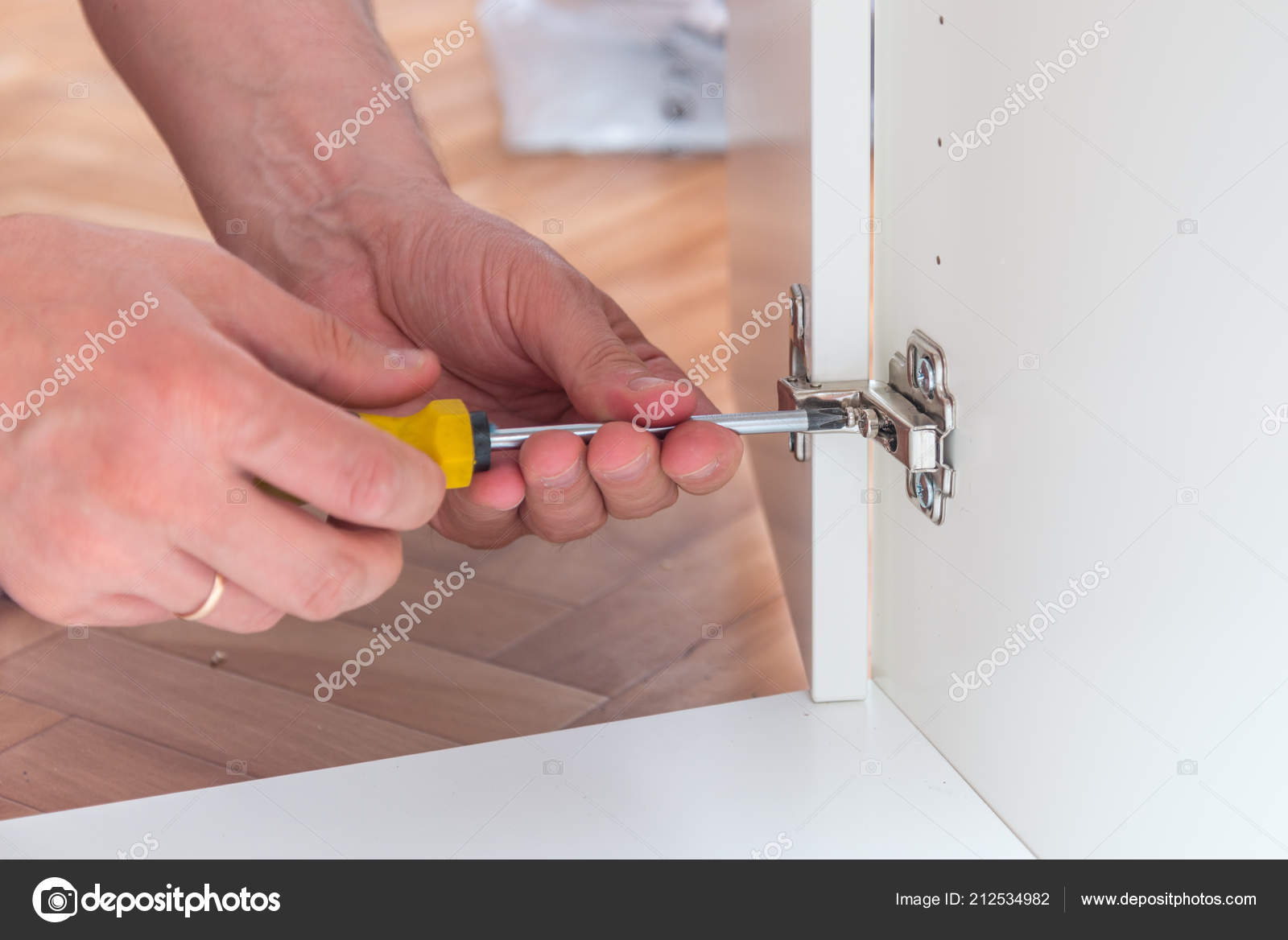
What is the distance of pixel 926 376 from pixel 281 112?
437 mm

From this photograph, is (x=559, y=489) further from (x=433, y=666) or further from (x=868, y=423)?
(x=433, y=666)

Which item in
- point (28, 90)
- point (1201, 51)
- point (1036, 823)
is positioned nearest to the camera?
point (1201, 51)

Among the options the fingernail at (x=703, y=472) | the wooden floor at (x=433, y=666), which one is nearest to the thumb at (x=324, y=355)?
the fingernail at (x=703, y=472)

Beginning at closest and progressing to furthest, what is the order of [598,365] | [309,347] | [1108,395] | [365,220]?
[1108,395] → [309,347] → [598,365] → [365,220]

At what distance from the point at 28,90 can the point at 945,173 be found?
188cm

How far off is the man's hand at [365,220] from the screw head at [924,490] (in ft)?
0.38

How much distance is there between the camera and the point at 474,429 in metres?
0.42

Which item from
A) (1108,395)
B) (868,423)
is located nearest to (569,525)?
(868,423)

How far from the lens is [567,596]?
30.0 inches

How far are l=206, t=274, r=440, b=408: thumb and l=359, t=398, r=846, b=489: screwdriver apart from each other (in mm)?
13

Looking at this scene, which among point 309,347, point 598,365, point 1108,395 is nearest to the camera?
point 1108,395

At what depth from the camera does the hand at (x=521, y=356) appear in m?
0.45

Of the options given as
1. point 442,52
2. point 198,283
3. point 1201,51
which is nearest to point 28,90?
point 442,52

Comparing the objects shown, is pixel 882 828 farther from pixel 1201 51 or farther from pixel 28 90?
pixel 28 90
